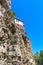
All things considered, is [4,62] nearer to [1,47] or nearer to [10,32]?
[1,47]

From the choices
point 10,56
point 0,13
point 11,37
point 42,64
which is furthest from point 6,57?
point 42,64

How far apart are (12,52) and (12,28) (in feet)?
14.0

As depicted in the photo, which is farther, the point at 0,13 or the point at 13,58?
the point at 0,13

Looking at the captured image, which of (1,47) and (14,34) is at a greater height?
(14,34)

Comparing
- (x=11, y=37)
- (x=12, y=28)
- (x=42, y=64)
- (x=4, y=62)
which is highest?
(x=42, y=64)

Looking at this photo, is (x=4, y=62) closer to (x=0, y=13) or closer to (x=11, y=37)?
(x=11, y=37)

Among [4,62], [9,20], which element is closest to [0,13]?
[9,20]

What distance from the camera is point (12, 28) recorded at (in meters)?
28.2

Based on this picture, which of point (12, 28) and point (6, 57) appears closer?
point (6, 57)

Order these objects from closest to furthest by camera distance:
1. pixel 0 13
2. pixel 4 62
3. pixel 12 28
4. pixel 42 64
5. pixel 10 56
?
1. pixel 4 62
2. pixel 10 56
3. pixel 0 13
4. pixel 12 28
5. pixel 42 64

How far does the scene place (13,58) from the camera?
2441 cm

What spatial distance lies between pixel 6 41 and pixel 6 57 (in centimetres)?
180

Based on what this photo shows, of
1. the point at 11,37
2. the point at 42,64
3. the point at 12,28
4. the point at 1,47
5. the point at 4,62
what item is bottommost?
the point at 4,62

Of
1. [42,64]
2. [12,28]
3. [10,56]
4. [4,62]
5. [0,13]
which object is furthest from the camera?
[42,64]
